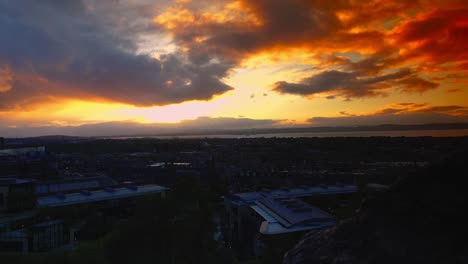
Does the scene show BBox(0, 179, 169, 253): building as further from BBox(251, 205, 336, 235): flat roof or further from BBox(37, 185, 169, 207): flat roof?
BBox(251, 205, 336, 235): flat roof

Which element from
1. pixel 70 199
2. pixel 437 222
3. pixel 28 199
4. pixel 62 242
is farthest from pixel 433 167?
pixel 28 199

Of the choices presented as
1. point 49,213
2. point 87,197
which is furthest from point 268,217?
point 87,197

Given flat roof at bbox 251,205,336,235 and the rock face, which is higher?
the rock face

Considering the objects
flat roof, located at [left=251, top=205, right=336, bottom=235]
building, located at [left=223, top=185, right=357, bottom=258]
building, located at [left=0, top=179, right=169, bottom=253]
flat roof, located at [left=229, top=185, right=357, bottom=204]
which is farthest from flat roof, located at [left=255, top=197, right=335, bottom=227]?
building, located at [left=0, top=179, right=169, bottom=253]

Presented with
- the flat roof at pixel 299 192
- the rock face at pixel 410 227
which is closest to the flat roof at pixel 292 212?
the flat roof at pixel 299 192

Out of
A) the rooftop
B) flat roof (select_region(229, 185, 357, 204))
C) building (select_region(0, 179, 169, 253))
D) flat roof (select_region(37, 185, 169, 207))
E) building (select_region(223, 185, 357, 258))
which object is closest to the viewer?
the rooftop

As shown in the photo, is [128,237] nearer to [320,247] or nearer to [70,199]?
[320,247]

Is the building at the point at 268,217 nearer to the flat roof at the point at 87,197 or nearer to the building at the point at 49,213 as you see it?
the building at the point at 49,213

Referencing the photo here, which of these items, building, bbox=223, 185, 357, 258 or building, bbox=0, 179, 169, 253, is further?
building, bbox=0, 179, 169, 253
